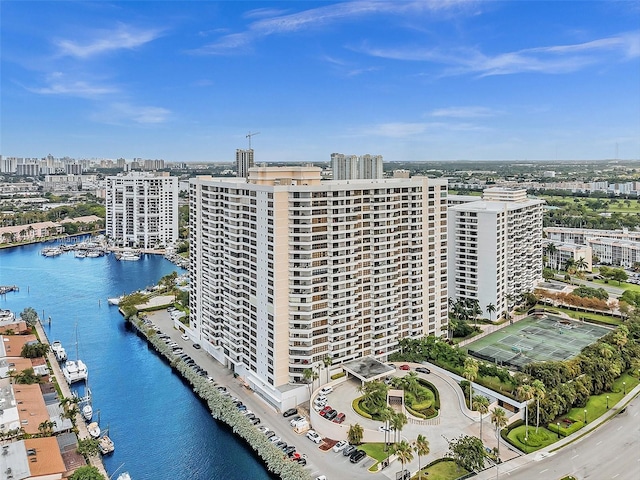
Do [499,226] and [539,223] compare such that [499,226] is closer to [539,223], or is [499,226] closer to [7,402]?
[539,223]

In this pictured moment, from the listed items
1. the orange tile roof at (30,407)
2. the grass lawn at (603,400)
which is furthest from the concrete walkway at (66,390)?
the grass lawn at (603,400)

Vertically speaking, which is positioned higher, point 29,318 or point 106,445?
point 29,318

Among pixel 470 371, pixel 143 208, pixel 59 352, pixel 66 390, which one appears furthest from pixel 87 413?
pixel 143 208

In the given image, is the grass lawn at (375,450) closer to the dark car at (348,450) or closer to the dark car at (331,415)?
the dark car at (348,450)

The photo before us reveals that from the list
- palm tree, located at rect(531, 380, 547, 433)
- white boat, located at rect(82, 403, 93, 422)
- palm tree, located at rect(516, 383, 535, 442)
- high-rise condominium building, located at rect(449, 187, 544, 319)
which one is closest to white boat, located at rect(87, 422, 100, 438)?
white boat, located at rect(82, 403, 93, 422)

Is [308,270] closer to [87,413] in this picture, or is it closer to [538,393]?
[538,393]

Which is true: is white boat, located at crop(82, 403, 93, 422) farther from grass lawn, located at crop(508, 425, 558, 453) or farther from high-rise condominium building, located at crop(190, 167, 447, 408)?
grass lawn, located at crop(508, 425, 558, 453)
